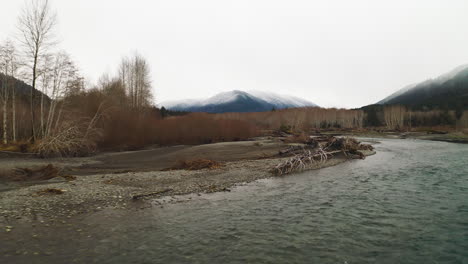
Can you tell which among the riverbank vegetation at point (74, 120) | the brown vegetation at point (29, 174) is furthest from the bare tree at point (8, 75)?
the brown vegetation at point (29, 174)

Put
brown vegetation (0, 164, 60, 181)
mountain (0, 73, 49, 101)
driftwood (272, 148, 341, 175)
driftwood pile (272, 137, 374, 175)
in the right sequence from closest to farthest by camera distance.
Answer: brown vegetation (0, 164, 60, 181), driftwood (272, 148, 341, 175), driftwood pile (272, 137, 374, 175), mountain (0, 73, 49, 101)

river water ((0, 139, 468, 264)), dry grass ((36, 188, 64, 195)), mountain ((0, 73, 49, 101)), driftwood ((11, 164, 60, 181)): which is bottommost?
river water ((0, 139, 468, 264))

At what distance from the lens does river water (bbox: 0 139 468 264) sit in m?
6.77

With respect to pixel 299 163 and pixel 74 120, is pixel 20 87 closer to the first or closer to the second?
pixel 74 120

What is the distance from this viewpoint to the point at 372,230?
27.5 feet

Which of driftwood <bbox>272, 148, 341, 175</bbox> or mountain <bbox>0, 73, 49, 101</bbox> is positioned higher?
mountain <bbox>0, 73, 49, 101</bbox>

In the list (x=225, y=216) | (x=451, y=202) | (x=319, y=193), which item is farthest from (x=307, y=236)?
(x=451, y=202)

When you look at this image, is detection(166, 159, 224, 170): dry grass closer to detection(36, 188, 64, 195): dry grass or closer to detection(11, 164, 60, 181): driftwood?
detection(11, 164, 60, 181): driftwood

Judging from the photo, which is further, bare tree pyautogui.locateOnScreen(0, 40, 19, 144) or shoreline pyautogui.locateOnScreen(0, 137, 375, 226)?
bare tree pyautogui.locateOnScreen(0, 40, 19, 144)

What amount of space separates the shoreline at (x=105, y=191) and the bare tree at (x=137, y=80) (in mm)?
38720

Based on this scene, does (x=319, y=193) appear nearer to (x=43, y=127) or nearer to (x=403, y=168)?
(x=403, y=168)

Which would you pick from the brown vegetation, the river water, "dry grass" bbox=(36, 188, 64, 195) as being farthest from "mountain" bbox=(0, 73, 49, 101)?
the river water

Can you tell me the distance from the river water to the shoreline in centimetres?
146

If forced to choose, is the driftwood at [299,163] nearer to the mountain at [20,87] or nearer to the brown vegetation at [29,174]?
the brown vegetation at [29,174]
